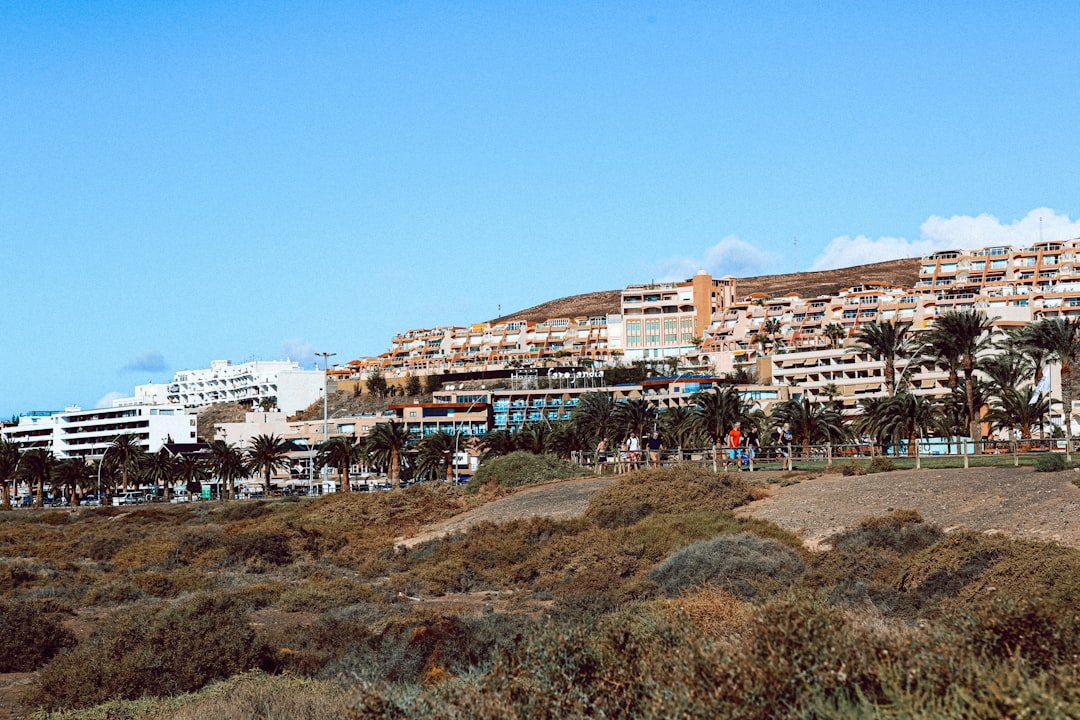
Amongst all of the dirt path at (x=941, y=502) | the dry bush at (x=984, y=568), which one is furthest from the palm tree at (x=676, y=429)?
the dry bush at (x=984, y=568)

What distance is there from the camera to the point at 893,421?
52594 mm

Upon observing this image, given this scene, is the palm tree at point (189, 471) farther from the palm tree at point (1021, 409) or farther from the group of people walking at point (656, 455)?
the palm tree at point (1021, 409)

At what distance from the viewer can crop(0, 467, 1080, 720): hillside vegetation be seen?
7516mm

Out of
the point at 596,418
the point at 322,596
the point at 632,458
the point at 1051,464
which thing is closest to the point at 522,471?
the point at 632,458

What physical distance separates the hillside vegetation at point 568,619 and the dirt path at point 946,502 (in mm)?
1065

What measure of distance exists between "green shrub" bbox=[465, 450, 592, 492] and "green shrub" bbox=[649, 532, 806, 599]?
22308 mm

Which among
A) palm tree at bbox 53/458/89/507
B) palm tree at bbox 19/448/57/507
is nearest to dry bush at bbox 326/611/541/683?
palm tree at bbox 53/458/89/507

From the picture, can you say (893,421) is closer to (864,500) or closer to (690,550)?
(864,500)

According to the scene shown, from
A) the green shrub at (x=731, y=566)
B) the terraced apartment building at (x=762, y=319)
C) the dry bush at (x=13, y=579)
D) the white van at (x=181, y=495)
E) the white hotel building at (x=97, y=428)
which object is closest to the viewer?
the green shrub at (x=731, y=566)

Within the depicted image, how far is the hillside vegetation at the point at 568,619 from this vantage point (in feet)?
24.7

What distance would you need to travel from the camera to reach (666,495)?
32.7m

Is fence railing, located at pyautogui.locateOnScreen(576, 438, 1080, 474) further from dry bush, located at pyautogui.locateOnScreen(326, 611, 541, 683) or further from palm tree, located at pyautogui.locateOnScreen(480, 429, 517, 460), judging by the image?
palm tree, located at pyautogui.locateOnScreen(480, 429, 517, 460)

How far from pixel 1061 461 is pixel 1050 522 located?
19.9 feet

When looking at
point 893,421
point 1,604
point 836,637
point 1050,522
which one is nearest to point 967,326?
point 893,421
